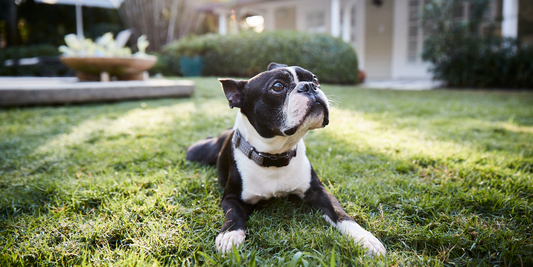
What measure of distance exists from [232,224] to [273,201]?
1.52ft

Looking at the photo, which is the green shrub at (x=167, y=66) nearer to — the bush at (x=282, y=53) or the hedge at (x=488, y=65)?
the bush at (x=282, y=53)

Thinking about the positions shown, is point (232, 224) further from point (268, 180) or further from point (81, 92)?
point (81, 92)

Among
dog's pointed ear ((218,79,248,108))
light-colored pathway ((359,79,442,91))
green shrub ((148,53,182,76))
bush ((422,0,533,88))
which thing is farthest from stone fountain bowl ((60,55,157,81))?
bush ((422,0,533,88))

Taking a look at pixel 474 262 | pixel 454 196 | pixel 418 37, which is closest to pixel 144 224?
pixel 474 262

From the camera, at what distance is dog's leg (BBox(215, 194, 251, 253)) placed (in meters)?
1.58

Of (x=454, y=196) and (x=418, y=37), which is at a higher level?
(x=418, y=37)

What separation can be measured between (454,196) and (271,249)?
134cm

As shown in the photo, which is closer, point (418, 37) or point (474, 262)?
point (474, 262)

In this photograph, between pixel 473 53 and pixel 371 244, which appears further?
pixel 473 53

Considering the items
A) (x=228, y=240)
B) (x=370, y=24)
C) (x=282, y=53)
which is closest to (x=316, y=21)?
(x=370, y=24)

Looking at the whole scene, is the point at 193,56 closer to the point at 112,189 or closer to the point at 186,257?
the point at 112,189

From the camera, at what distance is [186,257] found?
156cm

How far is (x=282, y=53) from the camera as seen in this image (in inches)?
406

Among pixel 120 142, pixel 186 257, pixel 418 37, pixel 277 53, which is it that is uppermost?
pixel 418 37
